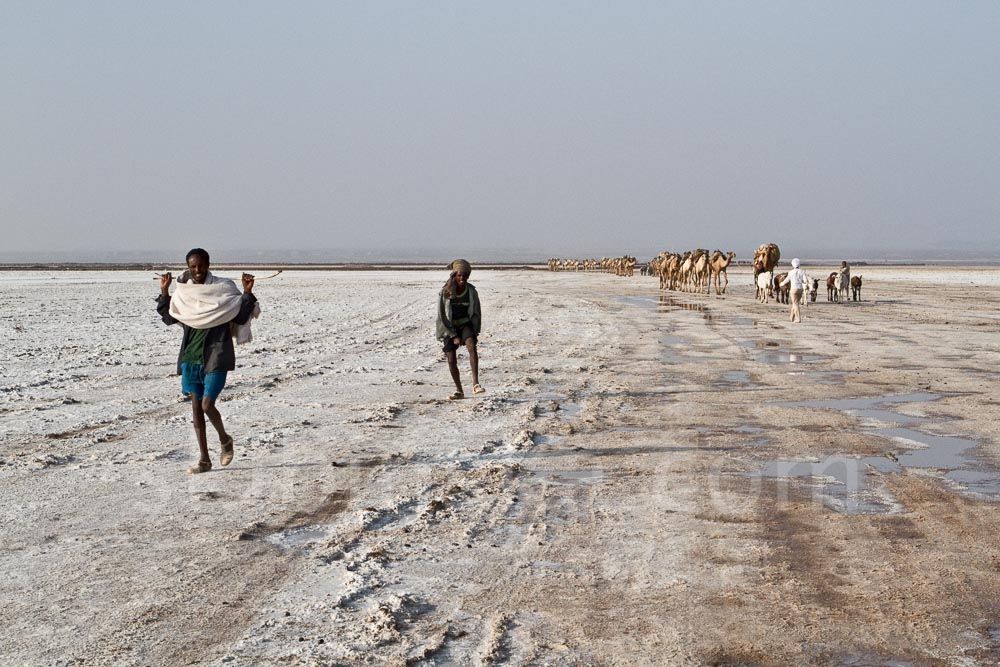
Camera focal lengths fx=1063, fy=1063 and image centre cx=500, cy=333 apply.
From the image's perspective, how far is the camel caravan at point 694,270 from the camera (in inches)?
1622

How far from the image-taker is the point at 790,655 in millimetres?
4324

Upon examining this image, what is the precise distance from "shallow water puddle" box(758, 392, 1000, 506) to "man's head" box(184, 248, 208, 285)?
4.34m

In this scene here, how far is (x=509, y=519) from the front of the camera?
254 inches

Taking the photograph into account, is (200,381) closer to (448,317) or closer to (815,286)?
(448,317)

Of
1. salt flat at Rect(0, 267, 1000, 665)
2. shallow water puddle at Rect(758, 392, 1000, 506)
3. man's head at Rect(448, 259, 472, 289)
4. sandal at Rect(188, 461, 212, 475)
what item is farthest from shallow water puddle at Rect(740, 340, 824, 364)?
sandal at Rect(188, 461, 212, 475)

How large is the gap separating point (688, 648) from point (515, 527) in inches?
78.3

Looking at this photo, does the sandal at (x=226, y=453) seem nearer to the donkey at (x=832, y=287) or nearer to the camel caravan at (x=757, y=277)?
the camel caravan at (x=757, y=277)

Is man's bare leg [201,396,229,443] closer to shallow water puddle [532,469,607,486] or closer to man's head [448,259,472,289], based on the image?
shallow water puddle [532,469,607,486]

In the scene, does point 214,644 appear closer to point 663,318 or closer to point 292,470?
point 292,470

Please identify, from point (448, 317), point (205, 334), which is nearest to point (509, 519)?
point (205, 334)

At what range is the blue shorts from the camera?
761 centimetres

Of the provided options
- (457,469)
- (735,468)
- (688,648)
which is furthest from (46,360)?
(688,648)

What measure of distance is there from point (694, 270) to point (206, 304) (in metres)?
36.5

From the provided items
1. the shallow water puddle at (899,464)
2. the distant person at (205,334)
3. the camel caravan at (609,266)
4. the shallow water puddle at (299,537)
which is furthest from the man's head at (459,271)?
the camel caravan at (609,266)
